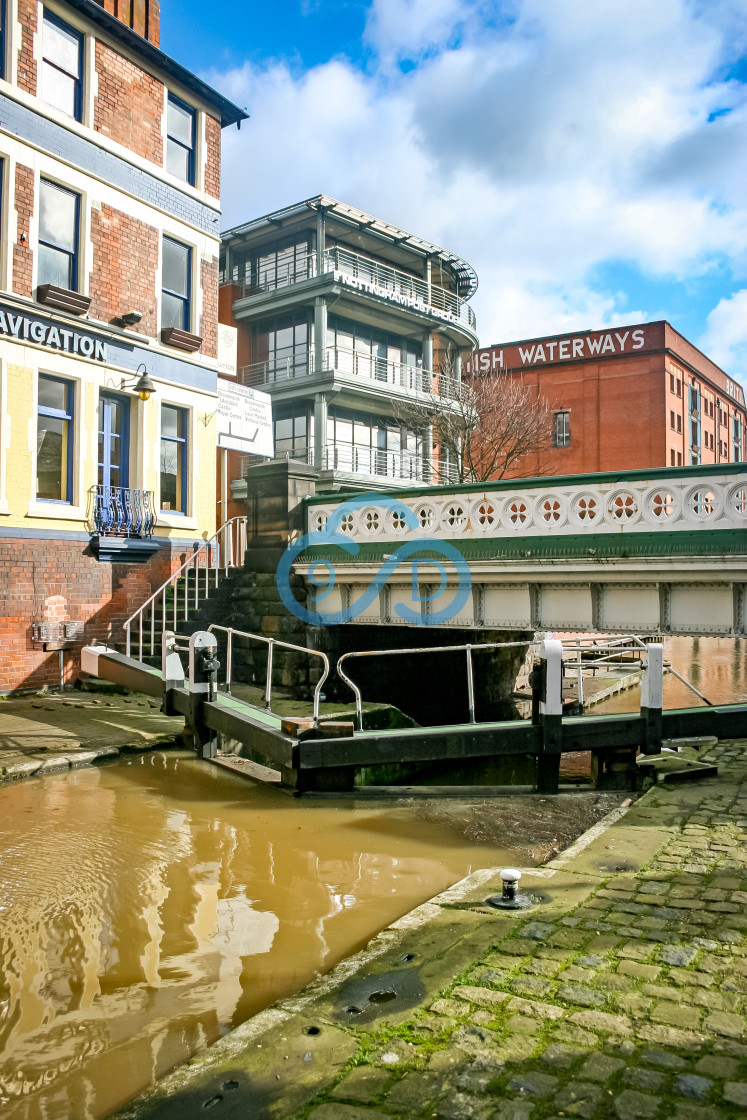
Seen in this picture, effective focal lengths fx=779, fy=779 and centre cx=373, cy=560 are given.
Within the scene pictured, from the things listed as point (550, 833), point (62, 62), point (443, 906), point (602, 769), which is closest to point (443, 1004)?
point (443, 906)

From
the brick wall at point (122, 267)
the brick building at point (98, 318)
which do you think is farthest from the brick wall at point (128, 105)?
the brick wall at point (122, 267)

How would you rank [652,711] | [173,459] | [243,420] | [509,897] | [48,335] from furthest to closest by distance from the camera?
[243,420] < [173,459] < [48,335] < [652,711] < [509,897]

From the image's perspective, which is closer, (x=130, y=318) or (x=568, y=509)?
(x=568, y=509)

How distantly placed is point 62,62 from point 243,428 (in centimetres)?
860

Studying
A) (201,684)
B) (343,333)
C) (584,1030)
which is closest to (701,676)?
(343,333)

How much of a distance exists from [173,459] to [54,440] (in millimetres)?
3180

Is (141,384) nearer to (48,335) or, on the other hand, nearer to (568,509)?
(48,335)

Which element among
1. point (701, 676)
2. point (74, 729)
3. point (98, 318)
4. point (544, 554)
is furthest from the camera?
point (701, 676)

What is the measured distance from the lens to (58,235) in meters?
15.0

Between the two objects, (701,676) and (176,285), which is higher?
(176,285)

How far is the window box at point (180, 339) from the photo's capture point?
17016 millimetres

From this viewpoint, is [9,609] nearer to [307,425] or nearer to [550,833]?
[550,833]

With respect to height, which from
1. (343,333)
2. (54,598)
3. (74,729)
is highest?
(343,333)

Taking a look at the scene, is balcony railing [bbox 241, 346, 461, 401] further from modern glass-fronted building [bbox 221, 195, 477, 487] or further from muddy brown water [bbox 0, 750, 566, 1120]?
muddy brown water [bbox 0, 750, 566, 1120]
